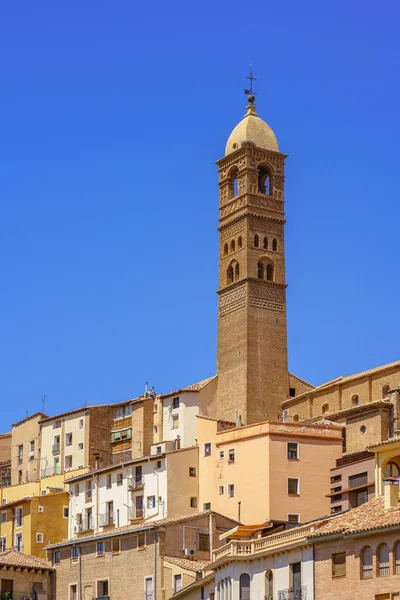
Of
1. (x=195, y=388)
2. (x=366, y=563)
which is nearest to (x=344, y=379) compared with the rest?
(x=195, y=388)

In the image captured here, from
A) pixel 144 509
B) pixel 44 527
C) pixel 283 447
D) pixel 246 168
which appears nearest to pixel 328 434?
pixel 283 447

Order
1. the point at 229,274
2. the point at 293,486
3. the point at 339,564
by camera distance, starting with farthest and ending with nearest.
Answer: the point at 229,274 < the point at 293,486 < the point at 339,564

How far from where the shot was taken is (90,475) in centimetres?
9006

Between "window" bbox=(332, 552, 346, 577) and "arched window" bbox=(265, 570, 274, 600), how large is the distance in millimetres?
3944

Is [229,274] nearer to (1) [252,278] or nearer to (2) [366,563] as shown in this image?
(1) [252,278]

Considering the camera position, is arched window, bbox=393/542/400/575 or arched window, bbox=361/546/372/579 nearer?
arched window, bbox=393/542/400/575

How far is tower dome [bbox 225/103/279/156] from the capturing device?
104188 millimetres

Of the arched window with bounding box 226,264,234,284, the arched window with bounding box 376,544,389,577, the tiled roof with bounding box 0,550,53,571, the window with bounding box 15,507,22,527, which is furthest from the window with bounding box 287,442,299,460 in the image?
the arched window with bounding box 376,544,389,577

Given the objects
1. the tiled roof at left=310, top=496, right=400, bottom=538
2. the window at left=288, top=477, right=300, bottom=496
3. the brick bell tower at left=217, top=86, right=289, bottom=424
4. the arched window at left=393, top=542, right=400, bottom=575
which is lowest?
the arched window at left=393, top=542, right=400, bottom=575

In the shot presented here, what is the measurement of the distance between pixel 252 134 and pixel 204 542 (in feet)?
127

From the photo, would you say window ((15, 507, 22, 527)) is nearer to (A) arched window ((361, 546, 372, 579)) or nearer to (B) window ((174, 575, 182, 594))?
(B) window ((174, 575, 182, 594))

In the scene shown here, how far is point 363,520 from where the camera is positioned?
53875 mm

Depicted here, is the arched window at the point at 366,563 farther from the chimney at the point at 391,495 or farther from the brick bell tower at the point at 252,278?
the brick bell tower at the point at 252,278

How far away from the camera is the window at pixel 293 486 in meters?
78.9
